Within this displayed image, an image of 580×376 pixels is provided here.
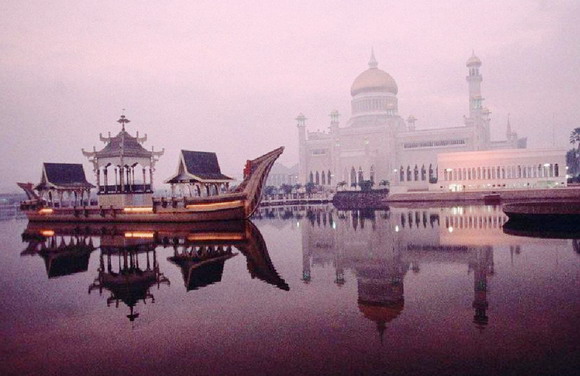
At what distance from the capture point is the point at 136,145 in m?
31.7

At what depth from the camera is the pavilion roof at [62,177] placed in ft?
112

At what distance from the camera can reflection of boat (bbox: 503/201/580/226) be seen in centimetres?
1980

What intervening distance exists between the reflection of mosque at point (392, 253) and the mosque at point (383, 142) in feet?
110

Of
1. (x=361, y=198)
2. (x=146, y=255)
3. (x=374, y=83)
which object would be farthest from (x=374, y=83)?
A: (x=146, y=255)

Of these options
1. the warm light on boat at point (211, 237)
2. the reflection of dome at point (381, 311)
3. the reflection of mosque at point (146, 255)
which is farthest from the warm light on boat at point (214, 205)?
the reflection of dome at point (381, 311)

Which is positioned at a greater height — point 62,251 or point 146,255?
point 146,255

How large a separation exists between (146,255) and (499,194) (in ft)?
111

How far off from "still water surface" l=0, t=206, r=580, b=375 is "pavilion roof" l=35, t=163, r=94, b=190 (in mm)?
20383

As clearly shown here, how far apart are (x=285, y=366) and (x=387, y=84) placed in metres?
63.8

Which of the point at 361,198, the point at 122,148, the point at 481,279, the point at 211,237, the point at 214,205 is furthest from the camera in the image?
the point at 361,198

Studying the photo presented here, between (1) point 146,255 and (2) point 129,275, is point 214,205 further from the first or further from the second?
(2) point 129,275

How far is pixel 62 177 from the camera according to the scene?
35.2 m

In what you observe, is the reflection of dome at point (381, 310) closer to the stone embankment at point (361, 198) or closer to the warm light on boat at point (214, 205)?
the warm light on boat at point (214, 205)

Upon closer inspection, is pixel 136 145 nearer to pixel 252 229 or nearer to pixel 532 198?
pixel 252 229
